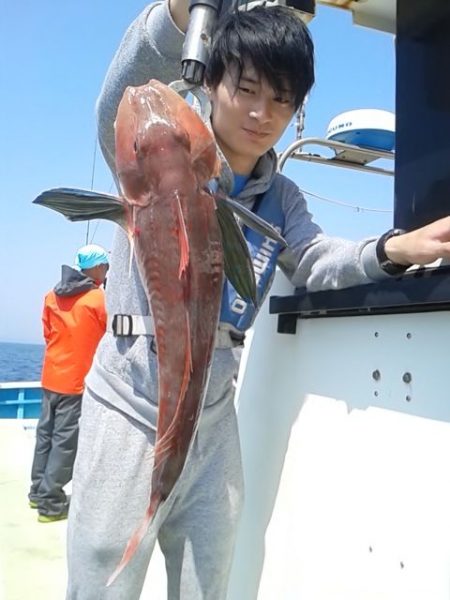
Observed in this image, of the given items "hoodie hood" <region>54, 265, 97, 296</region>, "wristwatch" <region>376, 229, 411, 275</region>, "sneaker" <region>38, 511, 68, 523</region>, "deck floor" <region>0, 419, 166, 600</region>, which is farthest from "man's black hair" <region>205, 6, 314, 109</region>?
"sneaker" <region>38, 511, 68, 523</region>

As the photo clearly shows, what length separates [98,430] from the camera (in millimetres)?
1560

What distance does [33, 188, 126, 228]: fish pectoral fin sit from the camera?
3.94 feet

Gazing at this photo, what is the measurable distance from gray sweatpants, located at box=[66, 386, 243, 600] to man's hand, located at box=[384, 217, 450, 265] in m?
0.65

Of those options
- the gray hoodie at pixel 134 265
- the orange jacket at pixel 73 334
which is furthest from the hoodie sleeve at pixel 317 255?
the orange jacket at pixel 73 334

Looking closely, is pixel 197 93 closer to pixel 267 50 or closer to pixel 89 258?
pixel 267 50

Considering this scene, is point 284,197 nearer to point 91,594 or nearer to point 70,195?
point 70,195

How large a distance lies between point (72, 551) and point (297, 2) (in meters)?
1.91

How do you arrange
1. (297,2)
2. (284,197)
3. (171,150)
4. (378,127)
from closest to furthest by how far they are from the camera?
(171,150)
(284,197)
(297,2)
(378,127)

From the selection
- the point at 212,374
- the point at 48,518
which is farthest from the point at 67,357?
the point at 212,374

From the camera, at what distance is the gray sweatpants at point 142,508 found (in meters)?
1.50

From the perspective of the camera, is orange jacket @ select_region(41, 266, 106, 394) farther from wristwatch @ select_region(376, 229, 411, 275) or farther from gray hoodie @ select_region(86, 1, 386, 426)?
wristwatch @ select_region(376, 229, 411, 275)

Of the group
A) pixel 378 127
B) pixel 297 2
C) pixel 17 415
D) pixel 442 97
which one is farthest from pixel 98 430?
pixel 17 415

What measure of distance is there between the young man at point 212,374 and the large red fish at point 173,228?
21cm

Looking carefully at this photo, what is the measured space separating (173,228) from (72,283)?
396cm
